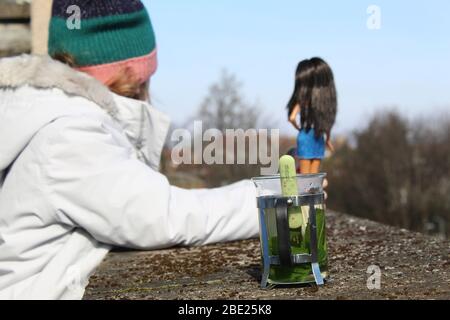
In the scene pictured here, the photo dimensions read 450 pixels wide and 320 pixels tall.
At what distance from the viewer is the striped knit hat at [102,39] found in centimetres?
226

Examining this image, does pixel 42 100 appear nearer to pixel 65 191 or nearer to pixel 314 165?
pixel 65 191

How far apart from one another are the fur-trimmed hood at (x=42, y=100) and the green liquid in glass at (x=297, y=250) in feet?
2.33

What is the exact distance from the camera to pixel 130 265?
214cm

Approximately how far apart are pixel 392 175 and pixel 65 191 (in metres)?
45.8

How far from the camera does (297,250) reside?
5.16ft

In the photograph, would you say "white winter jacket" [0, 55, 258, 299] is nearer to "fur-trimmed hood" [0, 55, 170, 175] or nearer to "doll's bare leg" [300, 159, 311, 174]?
"fur-trimmed hood" [0, 55, 170, 175]

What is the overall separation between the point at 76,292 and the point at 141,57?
85 cm

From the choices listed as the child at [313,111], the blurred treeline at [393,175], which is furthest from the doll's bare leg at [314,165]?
the blurred treeline at [393,175]

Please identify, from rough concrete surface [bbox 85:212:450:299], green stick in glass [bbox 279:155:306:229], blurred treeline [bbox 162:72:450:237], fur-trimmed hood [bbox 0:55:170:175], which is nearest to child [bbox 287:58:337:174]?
rough concrete surface [bbox 85:212:450:299]

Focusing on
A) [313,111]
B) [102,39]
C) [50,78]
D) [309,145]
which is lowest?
[309,145]

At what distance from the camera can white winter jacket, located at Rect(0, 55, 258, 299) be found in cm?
188

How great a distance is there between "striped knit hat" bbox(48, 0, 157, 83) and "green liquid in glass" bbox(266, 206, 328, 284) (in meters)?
0.94
